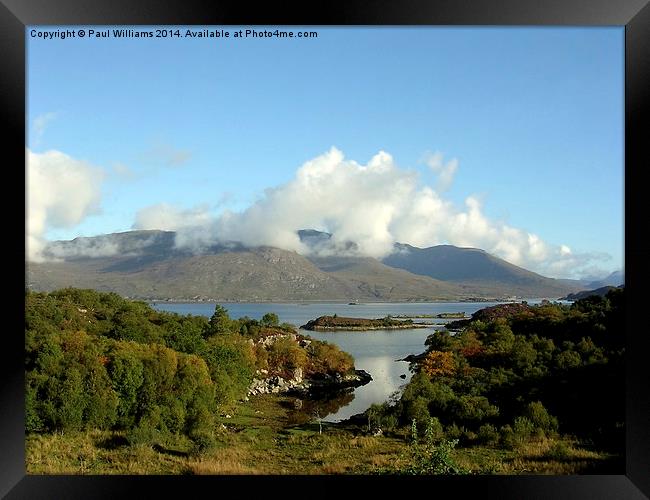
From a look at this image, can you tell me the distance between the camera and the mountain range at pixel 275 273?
401cm

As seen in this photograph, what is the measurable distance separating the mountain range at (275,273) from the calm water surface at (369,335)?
0.08 metres

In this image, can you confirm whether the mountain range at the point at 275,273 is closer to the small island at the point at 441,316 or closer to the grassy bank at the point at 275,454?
the small island at the point at 441,316

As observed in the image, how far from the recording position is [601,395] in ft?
12.7

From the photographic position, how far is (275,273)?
13.8ft

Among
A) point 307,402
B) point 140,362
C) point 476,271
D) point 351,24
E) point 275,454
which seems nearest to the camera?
point 351,24

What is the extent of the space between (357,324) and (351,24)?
2.35m

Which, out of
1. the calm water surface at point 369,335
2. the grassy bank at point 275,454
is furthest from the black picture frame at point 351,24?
the calm water surface at point 369,335

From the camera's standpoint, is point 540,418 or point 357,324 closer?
point 540,418

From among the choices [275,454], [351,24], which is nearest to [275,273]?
[275,454]

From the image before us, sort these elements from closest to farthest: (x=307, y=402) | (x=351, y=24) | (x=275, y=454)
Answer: (x=351, y=24)
(x=275, y=454)
(x=307, y=402)

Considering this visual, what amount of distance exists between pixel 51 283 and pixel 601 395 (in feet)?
14.5

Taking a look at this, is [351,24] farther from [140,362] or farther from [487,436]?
[487,436]

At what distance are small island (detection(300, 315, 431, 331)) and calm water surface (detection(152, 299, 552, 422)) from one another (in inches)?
1.4

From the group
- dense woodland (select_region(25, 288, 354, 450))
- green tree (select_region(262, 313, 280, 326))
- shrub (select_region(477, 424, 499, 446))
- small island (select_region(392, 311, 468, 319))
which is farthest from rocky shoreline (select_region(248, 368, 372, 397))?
shrub (select_region(477, 424, 499, 446))
